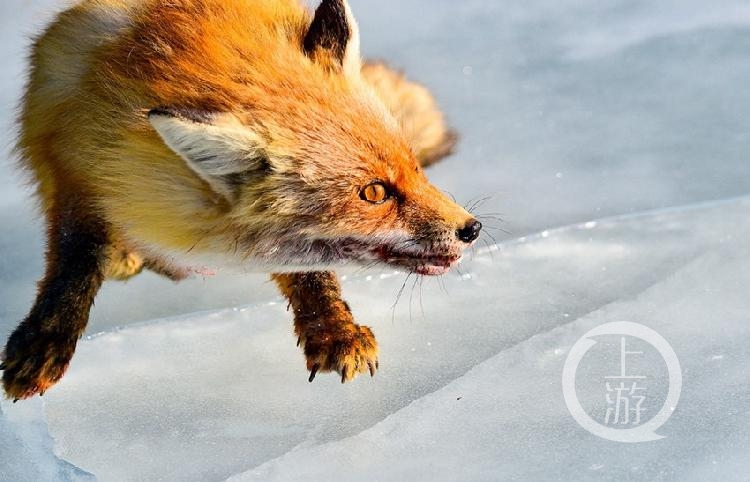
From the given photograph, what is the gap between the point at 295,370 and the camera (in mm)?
3578

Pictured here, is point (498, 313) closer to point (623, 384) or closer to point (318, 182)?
point (623, 384)

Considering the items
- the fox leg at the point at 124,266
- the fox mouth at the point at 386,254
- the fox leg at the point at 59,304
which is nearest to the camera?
the fox mouth at the point at 386,254

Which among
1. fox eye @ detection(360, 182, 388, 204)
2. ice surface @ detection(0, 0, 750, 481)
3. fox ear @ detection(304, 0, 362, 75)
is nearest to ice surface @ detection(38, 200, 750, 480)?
ice surface @ detection(0, 0, 750, 481)

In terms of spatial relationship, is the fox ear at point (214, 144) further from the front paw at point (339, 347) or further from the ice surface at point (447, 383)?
the ice surface at point (447, 383)

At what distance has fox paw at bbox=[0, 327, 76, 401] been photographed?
3.07 metres

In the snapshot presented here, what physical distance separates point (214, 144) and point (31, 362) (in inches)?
38.6

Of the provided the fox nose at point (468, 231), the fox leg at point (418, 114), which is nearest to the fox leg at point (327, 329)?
the fox nose at point (468, 231)

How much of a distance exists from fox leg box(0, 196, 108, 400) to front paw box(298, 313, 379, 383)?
0.75 m

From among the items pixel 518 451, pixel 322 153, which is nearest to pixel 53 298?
pixel 322 153

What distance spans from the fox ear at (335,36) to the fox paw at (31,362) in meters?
1.25

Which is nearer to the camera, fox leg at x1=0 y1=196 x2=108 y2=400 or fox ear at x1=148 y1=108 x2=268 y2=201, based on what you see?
fox ear at x1=148 y1=108 x2=268 y2=201

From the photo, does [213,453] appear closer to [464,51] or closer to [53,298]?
[53,298]

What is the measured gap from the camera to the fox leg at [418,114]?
4.40 metres

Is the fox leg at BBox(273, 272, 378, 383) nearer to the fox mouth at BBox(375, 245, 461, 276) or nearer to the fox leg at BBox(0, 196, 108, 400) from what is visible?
the fox mouth at BBox(375, 245, 461, 276)
